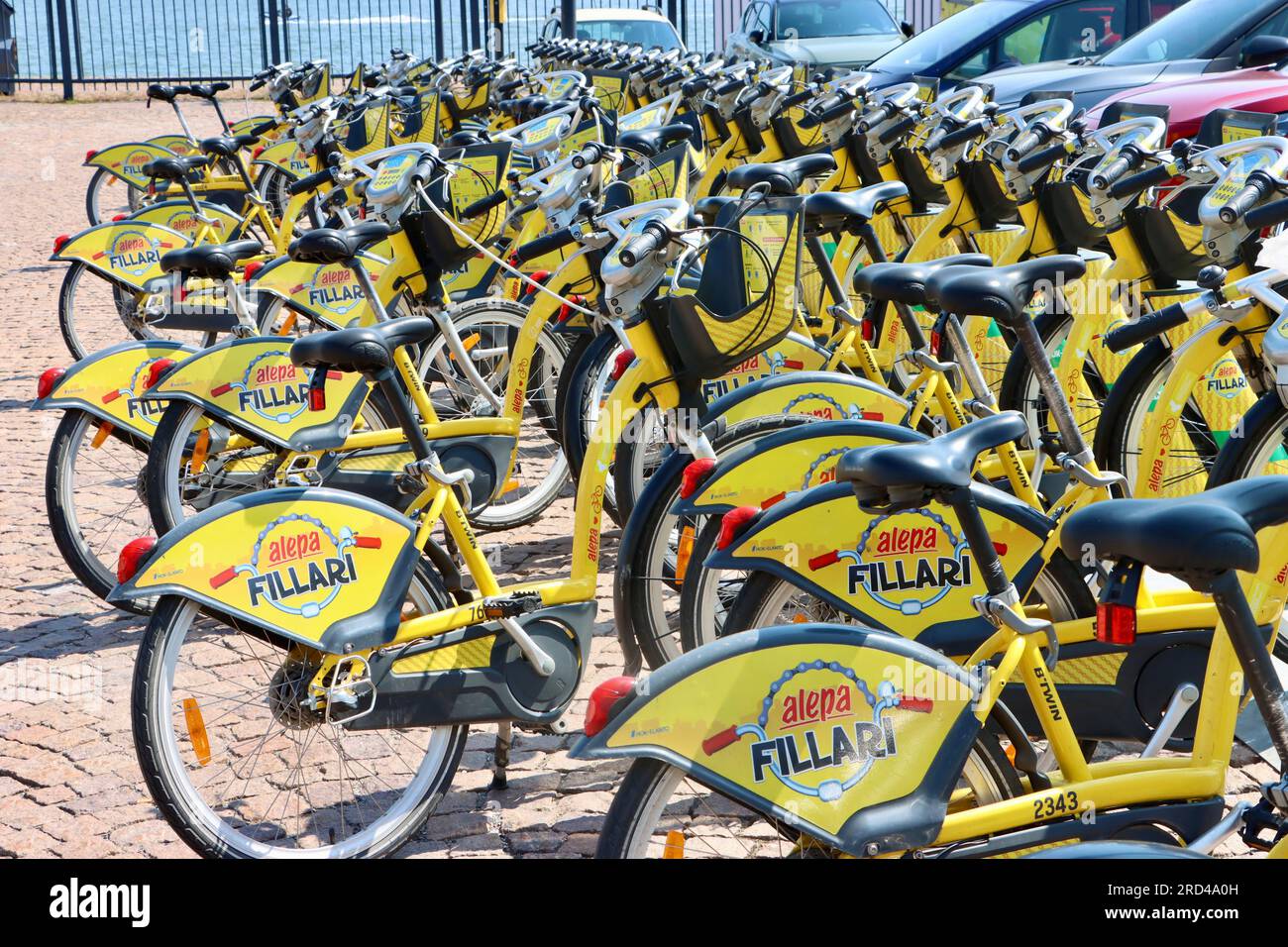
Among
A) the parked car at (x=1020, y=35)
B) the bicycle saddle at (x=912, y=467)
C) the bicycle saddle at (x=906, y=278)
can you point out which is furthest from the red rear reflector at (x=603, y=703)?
the parked car at (x=1020, y=35)

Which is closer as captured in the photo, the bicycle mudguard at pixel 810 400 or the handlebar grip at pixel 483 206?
the bicycle mudguard at pixel 810 400

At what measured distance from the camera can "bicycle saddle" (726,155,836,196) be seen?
16.0 feet

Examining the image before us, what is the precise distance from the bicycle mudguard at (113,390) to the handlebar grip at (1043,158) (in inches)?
114

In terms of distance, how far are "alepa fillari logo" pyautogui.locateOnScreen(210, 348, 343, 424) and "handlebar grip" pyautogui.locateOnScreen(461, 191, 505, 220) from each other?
1.43 meters

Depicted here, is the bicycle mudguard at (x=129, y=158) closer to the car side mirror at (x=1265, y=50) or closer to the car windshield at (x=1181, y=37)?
the car windshield at (x=1181, y=37)

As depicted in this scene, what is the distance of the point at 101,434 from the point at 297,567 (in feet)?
6.65

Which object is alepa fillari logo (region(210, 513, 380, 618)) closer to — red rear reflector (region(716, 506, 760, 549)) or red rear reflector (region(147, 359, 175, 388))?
red rear reflector (region(716, 506, 760, 549))

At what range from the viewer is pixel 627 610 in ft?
13.1

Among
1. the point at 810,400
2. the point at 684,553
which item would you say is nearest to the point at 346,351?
the point at 684,553

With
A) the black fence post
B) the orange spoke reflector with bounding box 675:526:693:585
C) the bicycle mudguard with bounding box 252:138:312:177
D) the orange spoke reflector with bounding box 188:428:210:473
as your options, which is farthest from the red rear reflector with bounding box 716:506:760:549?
the black fence post

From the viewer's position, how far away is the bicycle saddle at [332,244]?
4848 mm

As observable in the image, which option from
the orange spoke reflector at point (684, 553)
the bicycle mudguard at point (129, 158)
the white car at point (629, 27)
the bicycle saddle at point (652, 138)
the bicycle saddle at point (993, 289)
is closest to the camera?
the bicycle saddle at point (993, 289)

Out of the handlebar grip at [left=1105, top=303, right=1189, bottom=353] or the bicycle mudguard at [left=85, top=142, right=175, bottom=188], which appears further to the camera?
the bicycle mudguard at [left=85, top=142, right=175, bottom=188]

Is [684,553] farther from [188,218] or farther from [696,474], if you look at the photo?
[188,218]
